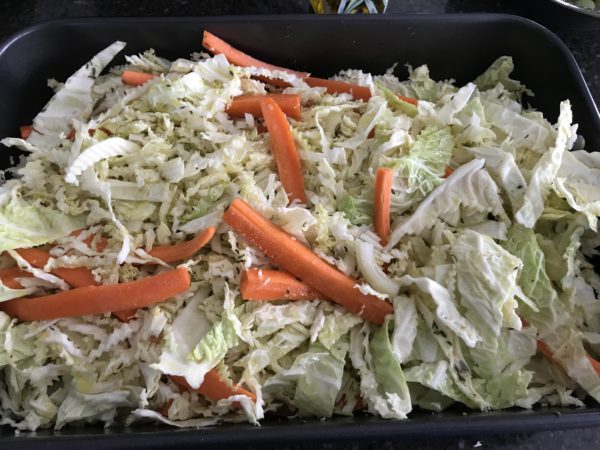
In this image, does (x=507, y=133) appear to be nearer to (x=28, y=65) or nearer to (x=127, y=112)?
(x=127, y=112)

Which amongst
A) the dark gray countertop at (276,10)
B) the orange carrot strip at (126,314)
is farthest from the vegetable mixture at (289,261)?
the dark gray countertop at (276,10)

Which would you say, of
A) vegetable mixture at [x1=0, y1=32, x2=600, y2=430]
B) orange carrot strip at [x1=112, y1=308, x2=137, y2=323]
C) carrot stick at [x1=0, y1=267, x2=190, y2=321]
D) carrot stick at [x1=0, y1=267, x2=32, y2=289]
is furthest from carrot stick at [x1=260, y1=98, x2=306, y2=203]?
carrot stick at [x1=0, y1=267, x2=32, y2=289]

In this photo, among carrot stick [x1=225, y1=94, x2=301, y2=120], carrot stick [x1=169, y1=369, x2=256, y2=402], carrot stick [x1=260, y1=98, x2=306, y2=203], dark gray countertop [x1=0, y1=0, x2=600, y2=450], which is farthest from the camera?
dark gray countertop [x1=0, y1=0, x2=600, y2=450]

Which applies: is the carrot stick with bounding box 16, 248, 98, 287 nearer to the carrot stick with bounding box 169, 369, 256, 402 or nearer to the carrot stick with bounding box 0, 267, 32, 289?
the carrot stick with bounding box 0, 267, 32, 289

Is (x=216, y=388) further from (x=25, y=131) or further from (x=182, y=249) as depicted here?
(x=25, y=131)

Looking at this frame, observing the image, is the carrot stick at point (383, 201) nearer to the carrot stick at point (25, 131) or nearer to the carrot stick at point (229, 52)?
the carrot stick at point (229, 52)

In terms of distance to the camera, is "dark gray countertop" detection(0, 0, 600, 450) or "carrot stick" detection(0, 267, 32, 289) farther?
"dark gray countertop" detection(0, 0, 600, 450)

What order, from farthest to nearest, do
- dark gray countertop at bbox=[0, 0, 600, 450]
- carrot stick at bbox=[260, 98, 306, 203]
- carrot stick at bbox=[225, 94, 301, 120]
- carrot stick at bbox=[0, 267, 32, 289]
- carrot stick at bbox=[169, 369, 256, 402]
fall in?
dark gray countertop at bbox=[0, 0, 600, 450] < carrot stick at bbox=[225, 94, 301, 120] < carrot stick at bbox=[260, 98, 306, 203] < carrot stick at bbox=[0, 267, 32, 289] < carrot stick at bbox=[169, 369, 256, 402]

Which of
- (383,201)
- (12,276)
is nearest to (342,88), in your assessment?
(383,201)
